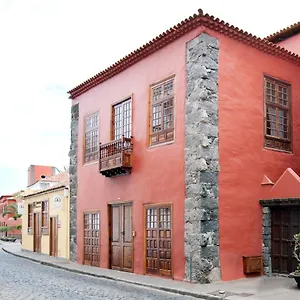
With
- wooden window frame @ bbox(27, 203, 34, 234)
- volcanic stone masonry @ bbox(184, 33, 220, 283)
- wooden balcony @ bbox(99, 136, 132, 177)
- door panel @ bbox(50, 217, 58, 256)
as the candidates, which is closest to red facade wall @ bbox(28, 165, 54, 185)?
wooden window frame @ bbox(27, 203, 34, 234)

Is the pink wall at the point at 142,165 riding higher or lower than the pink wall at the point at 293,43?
lower

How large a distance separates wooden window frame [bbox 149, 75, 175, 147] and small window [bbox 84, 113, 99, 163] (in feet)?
11.4

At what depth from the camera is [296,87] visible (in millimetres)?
15031

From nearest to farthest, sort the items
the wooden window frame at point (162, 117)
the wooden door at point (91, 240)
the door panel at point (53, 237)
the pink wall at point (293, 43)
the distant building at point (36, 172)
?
the wooden window frame at point (162, 117) → the pink wall at point (293, 43) → the wooden door at point (91, 240) → the door panel at point (53, 237) → the distant building at point (36, 172)

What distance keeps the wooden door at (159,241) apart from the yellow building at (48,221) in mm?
6991

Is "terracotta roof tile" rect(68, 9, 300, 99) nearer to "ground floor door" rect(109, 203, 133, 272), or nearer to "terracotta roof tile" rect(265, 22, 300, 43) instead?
"terracotta roof tile" rect(265, 22, 300, 43)

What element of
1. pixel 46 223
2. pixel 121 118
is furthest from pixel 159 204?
pixel 46 223

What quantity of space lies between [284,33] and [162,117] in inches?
232

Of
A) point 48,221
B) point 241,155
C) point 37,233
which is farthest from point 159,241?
point 37,233

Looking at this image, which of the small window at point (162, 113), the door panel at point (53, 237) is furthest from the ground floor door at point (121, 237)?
the door panel at point (53, 237)

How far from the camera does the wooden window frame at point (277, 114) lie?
46.2 ft

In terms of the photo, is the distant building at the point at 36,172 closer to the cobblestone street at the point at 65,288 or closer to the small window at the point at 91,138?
the small window at the point at 91,138

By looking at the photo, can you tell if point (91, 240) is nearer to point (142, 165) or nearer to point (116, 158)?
point (116, 158)

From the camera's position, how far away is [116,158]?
1536 cm
